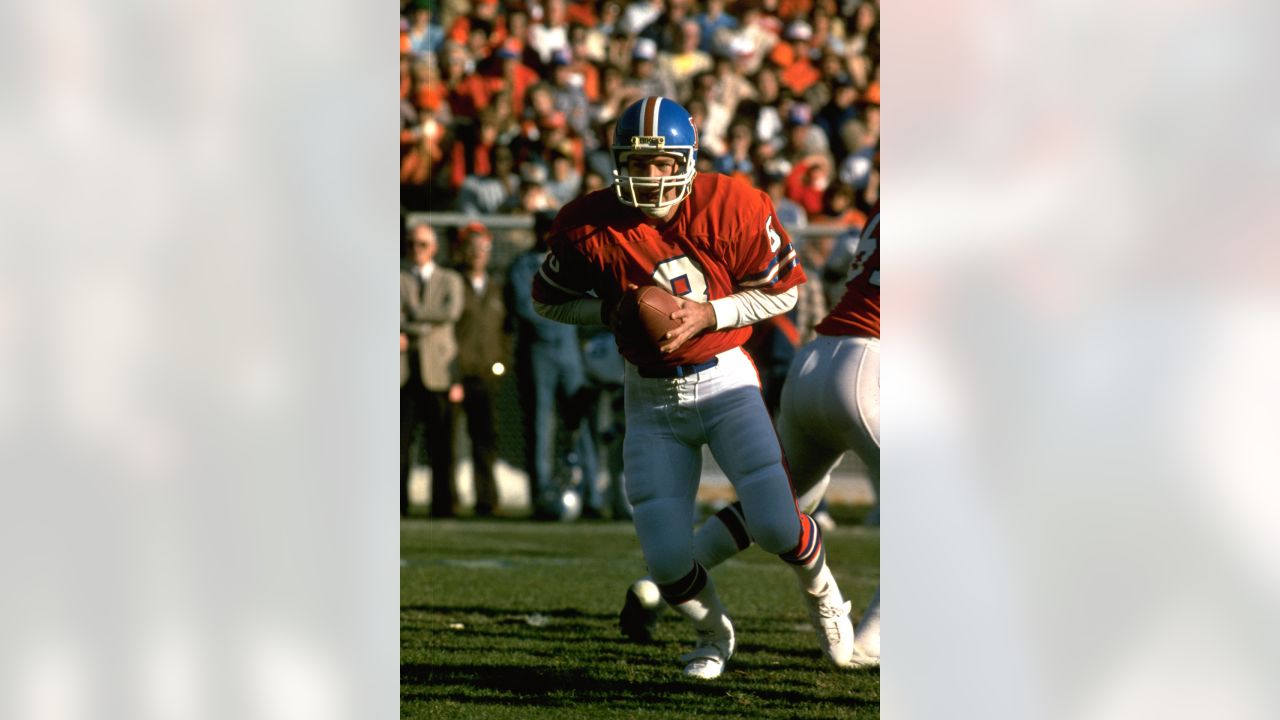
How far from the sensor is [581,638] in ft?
14.6

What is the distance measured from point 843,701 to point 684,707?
395 mm

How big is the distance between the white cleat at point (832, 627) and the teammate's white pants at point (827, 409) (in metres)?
0.43

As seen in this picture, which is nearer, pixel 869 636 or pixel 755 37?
pixel 869 636

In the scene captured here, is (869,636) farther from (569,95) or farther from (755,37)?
(755,37)

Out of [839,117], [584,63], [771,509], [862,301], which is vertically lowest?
[771,509]

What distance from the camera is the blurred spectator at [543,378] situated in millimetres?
7398

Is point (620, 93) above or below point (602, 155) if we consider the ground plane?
above

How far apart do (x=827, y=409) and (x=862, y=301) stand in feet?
1.09

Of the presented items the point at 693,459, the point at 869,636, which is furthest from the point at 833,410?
the point at 869,636
